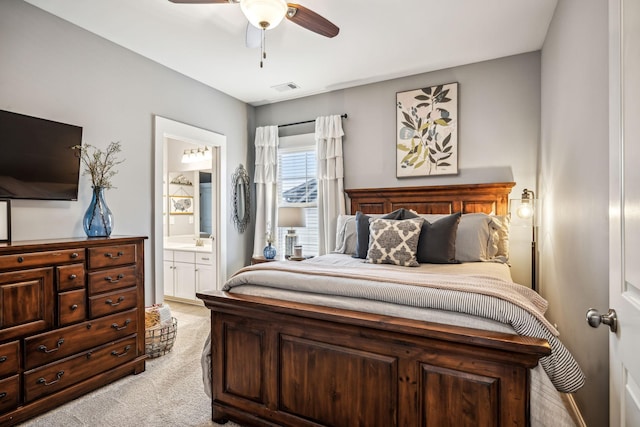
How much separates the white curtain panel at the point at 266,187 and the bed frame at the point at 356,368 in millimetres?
2700

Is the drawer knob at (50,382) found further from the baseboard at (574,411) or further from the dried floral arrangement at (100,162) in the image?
the baseboard at (574,411)

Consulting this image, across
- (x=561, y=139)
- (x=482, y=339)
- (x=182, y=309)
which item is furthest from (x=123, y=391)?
(x=561, y=139)

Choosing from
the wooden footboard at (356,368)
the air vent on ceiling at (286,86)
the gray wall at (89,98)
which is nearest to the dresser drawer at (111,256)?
the gray wall at (89,98)

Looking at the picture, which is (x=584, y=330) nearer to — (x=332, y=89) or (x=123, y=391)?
(x=123, y=391)

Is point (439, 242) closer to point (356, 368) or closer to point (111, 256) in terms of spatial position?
point (356, 368)

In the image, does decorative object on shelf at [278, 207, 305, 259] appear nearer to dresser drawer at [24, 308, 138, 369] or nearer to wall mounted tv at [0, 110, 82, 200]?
dresser drawer at [24, 308, 138, 369]

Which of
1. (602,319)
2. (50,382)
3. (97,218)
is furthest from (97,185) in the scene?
(602,319)

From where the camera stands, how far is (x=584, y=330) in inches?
75.4

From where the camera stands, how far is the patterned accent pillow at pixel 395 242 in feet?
8.92

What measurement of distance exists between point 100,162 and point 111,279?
1.04m

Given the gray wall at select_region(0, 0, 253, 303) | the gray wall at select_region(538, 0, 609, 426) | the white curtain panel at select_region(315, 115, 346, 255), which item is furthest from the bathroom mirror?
the gray wall at select_region(538, 0, 609, 426)

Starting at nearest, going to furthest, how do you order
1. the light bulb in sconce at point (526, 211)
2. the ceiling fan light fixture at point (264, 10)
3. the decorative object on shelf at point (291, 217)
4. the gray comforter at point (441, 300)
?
1. the gray comforter at point (441, 300)
2. the ceiling fan light fixture at point (264, 10)
3. the light bulb in sconce at point (526, 211)
4. the decorative object on shelf at point (291, 217)

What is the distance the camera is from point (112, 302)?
2566mm

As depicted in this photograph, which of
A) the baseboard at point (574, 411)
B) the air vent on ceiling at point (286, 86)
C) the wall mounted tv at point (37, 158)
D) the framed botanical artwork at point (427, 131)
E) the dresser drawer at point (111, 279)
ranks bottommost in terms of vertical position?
the baseboard at point (574, 411)
